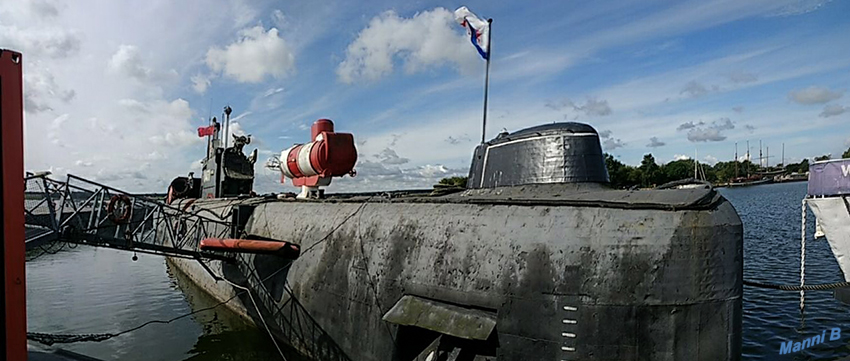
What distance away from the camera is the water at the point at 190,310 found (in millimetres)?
12414

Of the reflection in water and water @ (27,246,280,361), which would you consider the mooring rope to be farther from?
water @ (27,246,280,361)

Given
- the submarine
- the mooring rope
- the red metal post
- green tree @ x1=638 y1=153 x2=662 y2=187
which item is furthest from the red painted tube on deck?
green tree @ x1=638 y1=153 x2=662 y2=187

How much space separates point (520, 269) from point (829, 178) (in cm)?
1194

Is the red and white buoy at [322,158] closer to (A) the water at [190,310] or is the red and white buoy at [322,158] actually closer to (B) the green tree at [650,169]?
(A) the water at [190,310]

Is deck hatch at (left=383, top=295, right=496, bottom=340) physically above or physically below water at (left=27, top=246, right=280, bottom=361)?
above

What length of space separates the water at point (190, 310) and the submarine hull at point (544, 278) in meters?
4.12

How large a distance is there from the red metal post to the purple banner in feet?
57.9

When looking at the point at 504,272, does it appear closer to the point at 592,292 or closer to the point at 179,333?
the point at 592,292

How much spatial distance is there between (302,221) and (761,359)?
11.0m

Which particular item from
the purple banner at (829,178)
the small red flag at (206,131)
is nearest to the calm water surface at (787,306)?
the purple banner at (829,178)

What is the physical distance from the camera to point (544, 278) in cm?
720

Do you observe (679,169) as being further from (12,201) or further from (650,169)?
(12,201)

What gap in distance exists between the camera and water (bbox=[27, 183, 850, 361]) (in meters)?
12.4

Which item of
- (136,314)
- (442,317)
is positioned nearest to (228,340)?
(136,314)
